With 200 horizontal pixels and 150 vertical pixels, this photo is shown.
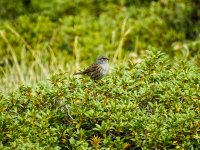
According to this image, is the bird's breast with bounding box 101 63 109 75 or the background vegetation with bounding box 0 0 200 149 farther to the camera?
the bird's breast with bounding box 101 63 109 75

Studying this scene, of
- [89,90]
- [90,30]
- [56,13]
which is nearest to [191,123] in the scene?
[89,90]

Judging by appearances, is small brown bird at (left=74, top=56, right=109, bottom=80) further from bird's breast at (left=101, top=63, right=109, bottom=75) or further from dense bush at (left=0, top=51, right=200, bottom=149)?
dense bush at (left=0, top=51, right=200, bottom=149)

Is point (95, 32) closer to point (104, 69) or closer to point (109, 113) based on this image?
point (104, 69)

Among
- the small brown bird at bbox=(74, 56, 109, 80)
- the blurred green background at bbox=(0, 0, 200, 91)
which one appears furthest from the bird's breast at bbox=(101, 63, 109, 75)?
the blurred green background at bbox=(0, 0, 200, 91)

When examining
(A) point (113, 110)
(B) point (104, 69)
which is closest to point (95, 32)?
(B) point (104, 69)

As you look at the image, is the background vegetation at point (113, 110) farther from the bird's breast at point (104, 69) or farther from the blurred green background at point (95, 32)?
Result: the blurred green background at point (95, 32)

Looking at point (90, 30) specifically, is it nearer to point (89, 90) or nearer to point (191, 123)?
point (89, 90)

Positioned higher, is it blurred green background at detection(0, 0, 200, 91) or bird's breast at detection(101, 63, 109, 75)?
blurred green background at detection(0, 0, 200, 91)
